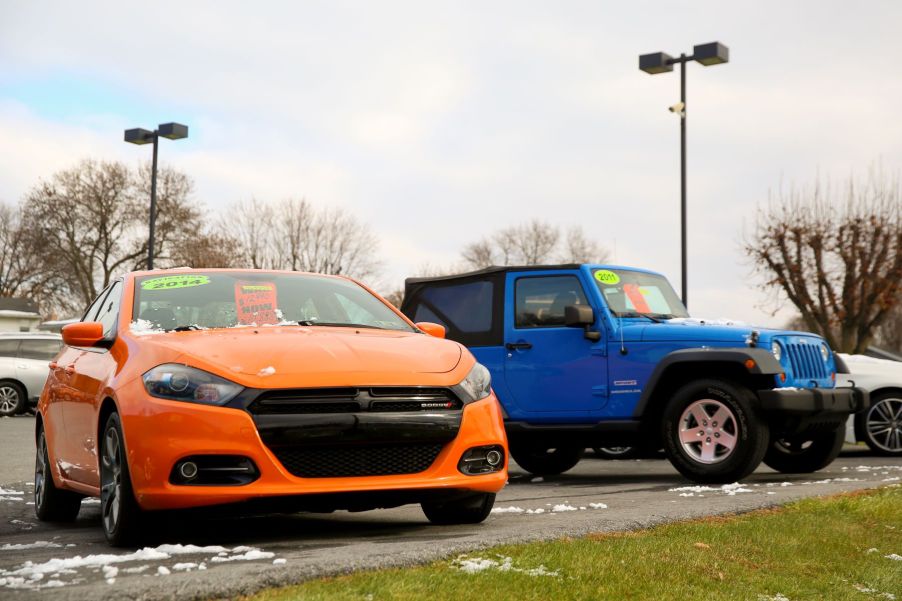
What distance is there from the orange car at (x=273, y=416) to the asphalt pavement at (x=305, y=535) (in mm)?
254

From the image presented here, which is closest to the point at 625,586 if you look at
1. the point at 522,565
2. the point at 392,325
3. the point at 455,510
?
the point at 522,565

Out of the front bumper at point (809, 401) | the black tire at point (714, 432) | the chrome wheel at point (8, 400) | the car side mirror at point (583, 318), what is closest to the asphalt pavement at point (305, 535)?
the black tire at point (714, 432)

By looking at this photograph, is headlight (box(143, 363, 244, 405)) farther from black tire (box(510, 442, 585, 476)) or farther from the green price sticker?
black tire (box(510, 442, 585, 476))

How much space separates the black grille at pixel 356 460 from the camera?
5914 millimetres

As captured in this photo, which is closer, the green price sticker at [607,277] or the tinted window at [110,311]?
the tinted window at [110,311]

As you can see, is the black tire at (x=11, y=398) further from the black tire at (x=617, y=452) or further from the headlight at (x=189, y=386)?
the headlight at (x=189, y=386)

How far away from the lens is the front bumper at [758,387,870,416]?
10.1m

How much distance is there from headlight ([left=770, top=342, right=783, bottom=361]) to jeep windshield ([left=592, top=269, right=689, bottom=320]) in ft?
4.12

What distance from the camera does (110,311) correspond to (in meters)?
7.58

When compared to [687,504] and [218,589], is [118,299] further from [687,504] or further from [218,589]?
[687,504]

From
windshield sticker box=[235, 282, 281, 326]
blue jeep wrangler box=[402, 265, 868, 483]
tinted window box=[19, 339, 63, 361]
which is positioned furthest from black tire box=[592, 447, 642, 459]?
tinted window box=[19, 339, 63, 361]

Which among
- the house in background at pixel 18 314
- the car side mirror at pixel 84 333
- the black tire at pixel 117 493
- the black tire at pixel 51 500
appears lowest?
the black tire at pixel 51 500

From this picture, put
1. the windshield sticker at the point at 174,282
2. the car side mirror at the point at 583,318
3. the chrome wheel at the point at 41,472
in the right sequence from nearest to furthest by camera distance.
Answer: the windshield sticker at the point at 174,282, the chrome wheel at the point at 41,472, the car side mirror at the point at 583,318

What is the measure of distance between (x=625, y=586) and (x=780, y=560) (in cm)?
126
